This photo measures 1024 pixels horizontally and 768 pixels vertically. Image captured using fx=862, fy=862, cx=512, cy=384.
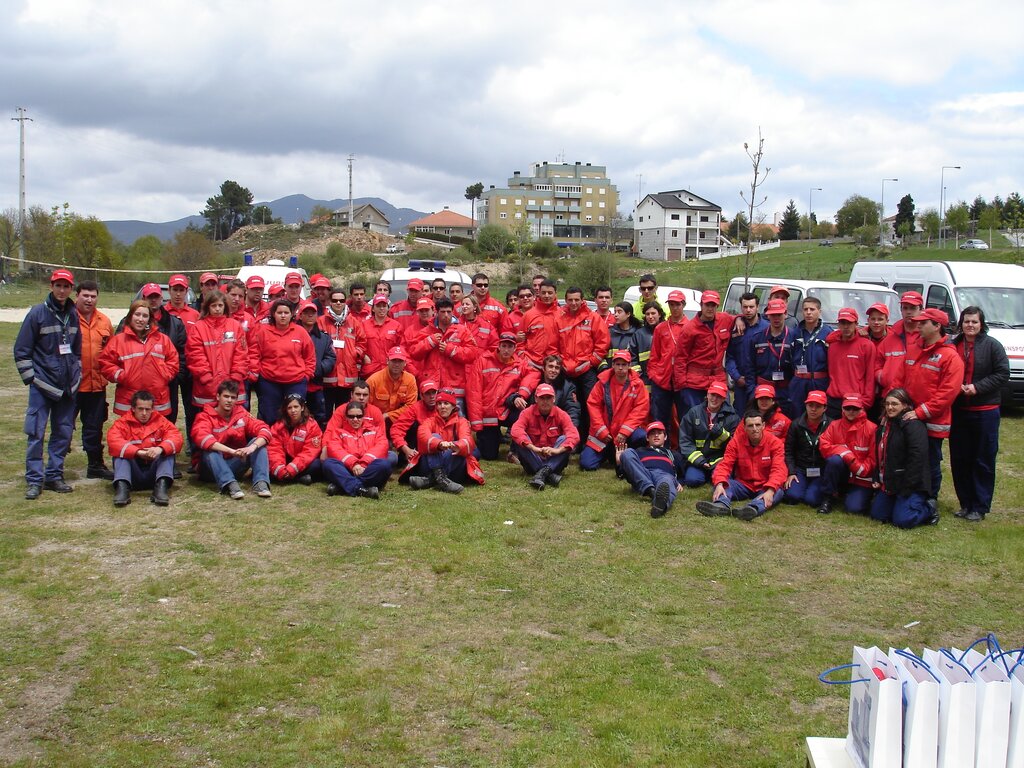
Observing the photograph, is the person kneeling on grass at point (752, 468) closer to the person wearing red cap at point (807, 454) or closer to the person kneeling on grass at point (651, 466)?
the person wearing red cap at point (807, 454)

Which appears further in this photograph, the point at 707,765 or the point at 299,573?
the point at 299,573

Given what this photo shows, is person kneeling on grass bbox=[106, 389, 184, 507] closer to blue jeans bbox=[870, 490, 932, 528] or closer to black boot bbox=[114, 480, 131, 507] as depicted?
black boot bbox=[114, 480, 131, 507]

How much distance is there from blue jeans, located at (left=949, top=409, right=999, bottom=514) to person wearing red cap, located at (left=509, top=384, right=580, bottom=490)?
3619mm

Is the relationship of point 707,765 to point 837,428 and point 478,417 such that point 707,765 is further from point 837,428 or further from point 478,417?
point 478,417

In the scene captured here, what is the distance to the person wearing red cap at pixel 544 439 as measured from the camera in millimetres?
8883

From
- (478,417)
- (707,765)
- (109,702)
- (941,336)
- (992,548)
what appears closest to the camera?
(707,765)

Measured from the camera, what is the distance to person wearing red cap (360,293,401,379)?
32.6 ft

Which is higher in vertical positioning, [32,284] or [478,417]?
[32,284]

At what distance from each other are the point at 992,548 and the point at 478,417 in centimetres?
521

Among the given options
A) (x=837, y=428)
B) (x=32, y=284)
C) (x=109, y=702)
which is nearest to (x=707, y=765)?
(x=109, y=702)

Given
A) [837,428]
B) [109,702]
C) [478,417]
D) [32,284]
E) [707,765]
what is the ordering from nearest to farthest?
[707,765], [109,702], [837,428], [478,417], [32,284]

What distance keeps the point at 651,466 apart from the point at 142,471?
4869mm

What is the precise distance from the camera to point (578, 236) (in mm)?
121250

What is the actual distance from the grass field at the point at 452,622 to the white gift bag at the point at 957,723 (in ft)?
4.60
